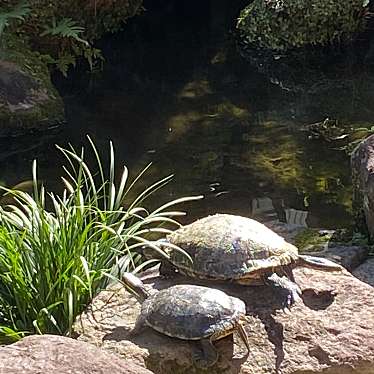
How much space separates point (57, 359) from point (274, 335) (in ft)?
4.89

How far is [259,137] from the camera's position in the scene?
7.94 meters

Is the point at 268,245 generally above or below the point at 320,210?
above

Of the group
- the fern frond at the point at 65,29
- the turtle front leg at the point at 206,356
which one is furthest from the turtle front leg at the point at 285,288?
the fern frond at the point at 65,29

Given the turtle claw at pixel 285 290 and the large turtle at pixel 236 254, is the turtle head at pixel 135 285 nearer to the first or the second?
the large turtle at pixel 236 254

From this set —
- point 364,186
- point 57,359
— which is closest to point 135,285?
point 57,359

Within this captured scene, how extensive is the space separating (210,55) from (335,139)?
3.41 metres

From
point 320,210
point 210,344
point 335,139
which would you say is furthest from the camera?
point 335,139

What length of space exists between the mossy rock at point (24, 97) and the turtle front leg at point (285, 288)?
4575 mm

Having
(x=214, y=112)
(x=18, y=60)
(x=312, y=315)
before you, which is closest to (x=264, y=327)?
(x=312, y=315)

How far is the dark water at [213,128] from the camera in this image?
686 centimetres

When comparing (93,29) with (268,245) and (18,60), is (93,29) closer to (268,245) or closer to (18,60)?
(18,60)

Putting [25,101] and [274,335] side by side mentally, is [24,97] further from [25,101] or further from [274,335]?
[274,335]

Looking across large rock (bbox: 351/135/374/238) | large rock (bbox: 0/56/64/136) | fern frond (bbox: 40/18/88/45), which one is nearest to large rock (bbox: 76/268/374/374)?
large rock (bbox: 351/135/374/238)

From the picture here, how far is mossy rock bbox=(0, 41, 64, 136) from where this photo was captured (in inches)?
326
